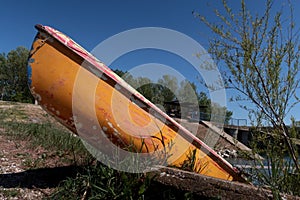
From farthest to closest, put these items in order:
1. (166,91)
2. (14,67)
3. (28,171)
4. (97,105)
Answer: (14,67), (166,91), (28,171), (97,105)

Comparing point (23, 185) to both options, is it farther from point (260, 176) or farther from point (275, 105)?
point (275, 105)

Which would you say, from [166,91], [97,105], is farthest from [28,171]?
[166,91]

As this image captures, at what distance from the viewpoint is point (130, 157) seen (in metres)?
2.38

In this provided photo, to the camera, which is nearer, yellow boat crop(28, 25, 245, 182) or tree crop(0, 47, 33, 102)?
yellow boat crop(28, 25, 245, 182)

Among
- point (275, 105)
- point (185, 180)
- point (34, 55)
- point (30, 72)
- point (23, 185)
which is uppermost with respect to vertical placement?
point (34, 55)

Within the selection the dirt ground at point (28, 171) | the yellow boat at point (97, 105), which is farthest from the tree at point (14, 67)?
the yellow boat at point (97, 105)

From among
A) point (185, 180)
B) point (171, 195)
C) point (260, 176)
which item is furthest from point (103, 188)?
→ point (260, 176)

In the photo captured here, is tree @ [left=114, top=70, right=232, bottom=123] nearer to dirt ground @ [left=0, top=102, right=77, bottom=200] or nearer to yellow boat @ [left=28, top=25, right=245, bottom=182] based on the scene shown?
dirt ground @ [left=0, top=102, right=77, bottom=200]

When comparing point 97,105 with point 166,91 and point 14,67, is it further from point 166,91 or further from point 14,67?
point 14,67

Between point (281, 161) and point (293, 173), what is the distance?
0.15 meters

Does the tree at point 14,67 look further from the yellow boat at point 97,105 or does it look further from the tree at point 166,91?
the yellow boat at point 97,105

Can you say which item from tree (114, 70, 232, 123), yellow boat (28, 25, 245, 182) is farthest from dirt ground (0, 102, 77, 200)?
tree (114, 70, 232, 123)

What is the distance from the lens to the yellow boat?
2.62 meters

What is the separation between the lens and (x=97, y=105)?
2629 millimetres
